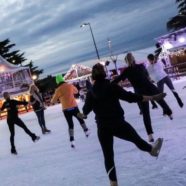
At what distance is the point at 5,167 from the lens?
9812mm

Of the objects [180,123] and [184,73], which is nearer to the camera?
[180,123]

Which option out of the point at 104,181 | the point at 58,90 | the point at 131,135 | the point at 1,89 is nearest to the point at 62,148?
the point at 58,90

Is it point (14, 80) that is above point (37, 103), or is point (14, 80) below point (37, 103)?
above

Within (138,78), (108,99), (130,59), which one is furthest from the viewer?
(138,78)

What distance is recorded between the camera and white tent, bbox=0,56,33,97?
4771 centimetres

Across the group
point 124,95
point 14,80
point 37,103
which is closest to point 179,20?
point 14,80

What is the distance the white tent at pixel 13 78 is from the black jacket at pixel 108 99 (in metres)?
42.0

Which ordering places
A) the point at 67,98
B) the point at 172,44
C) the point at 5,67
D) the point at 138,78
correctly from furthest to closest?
the point at 5,67 < the point at 172,44 < the point at 67,98 < the point at 138,78

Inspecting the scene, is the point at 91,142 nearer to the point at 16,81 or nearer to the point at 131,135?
the point at 131,135

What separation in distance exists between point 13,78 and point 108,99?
148ft

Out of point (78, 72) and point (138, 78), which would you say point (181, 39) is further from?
point (138, 78)

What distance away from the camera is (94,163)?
7906mm

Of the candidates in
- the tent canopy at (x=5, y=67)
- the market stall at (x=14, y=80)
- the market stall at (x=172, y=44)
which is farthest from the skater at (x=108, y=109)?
the tent canopy at (x=5, y=67)

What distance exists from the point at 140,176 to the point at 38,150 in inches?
211
